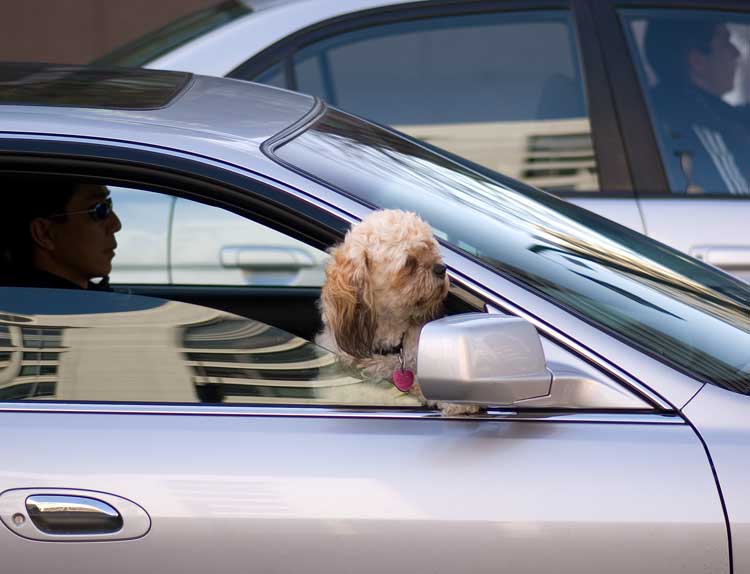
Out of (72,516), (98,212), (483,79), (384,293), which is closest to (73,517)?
(72,516)

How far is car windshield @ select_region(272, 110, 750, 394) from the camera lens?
2.07 metres

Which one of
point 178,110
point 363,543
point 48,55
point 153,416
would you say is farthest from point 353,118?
point 48,55

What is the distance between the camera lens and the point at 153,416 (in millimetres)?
1935

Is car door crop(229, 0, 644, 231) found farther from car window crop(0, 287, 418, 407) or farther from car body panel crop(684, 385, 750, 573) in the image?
car body panel crop(684, 385, 750, 573)

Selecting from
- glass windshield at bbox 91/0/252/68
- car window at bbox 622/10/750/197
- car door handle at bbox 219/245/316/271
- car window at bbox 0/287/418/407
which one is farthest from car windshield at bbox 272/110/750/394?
car door handle at bbox 219/245/316/271

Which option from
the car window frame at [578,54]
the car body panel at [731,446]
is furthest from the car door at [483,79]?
the car body panel at [731,446]

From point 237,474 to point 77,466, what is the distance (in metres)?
0.28

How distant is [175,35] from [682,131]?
6.52ft

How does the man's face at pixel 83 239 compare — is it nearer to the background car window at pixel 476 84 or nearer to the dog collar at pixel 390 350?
the dog collar at pixel 390 350

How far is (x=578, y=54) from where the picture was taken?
159 inches

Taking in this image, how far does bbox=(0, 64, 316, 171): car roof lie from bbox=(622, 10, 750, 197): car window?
179cm

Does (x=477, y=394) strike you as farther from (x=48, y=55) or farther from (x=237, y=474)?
(x=48, y=55)

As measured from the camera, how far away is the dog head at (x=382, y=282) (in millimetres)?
2172

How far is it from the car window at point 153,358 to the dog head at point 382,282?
0.14 meters
